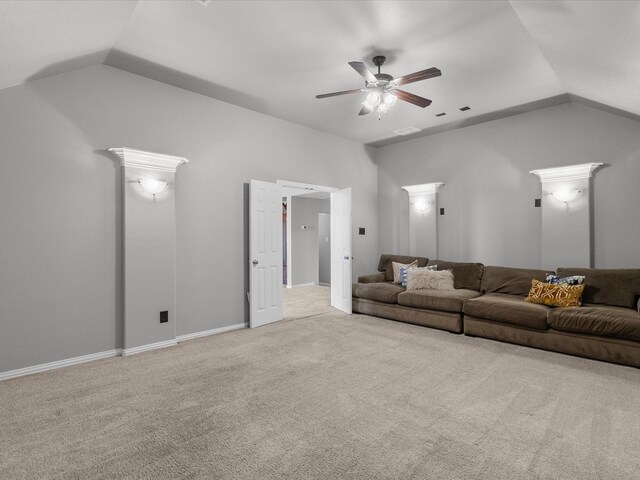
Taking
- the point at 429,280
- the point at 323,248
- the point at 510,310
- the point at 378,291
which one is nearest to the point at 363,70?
the point at 510,310

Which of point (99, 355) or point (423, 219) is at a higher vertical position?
point (423, 219)

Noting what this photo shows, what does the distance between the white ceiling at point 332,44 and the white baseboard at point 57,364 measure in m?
2.62

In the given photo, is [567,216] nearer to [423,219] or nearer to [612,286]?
[612,286]

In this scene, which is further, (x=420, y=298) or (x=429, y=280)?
(x=429, y=280)

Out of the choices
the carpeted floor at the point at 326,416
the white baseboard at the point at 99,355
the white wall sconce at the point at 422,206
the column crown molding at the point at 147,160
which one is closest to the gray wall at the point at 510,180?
the white wall sconce at the point at 422,206

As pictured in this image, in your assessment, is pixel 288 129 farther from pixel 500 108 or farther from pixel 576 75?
pixel 576 75

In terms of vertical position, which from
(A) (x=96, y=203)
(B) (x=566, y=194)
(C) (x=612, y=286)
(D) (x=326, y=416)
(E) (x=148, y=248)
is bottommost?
(D) (x=326, y=416)

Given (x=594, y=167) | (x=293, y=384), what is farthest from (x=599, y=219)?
(x=293, y=384)

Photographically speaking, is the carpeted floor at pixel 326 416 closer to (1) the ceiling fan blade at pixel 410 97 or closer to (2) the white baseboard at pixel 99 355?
(2) the white baseboard at pixel 99 355

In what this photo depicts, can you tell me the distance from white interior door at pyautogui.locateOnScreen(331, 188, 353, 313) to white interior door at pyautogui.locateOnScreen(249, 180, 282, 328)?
1.25 m

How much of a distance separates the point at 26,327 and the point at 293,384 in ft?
8.51

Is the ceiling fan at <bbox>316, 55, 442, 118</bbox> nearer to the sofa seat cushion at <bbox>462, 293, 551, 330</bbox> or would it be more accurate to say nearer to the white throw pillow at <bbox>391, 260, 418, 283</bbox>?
the sofa seat cushion at <bbox>462, 293, 551, 330</bbox>

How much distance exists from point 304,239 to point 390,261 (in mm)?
3442

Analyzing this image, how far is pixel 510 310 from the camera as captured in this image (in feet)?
13.3
